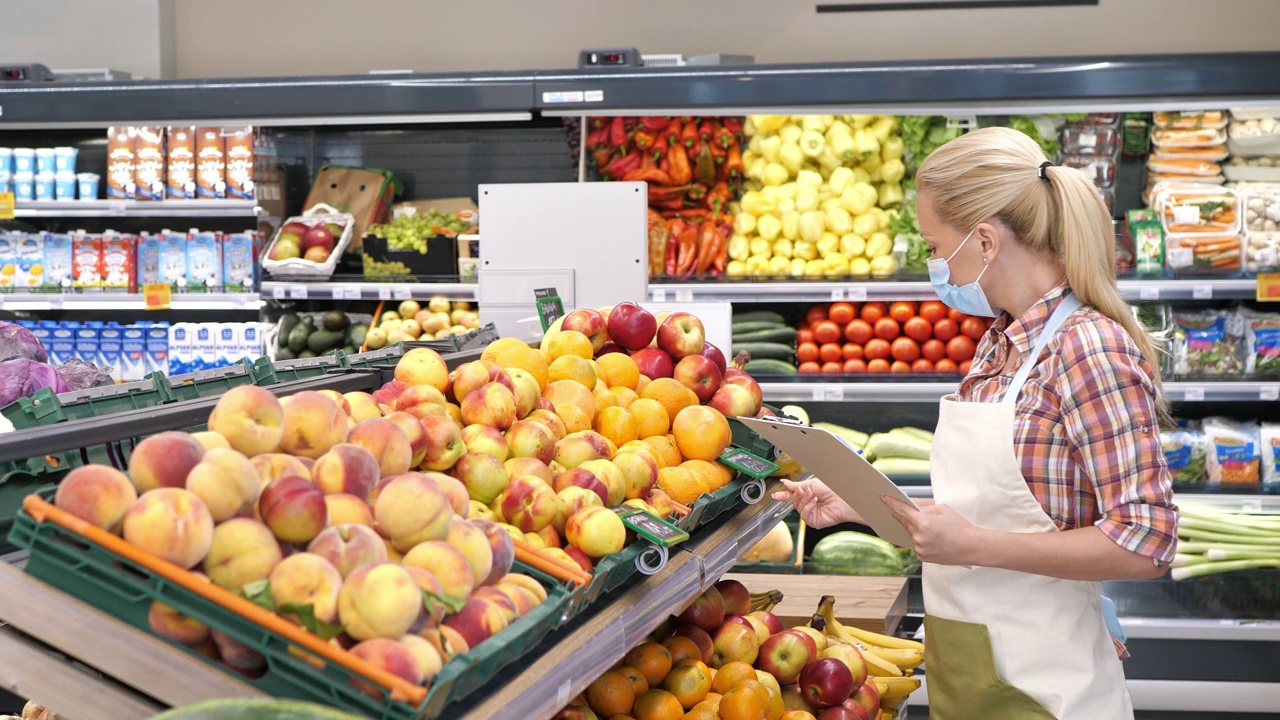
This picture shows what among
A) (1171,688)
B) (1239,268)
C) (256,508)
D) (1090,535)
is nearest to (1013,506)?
(1090,535)

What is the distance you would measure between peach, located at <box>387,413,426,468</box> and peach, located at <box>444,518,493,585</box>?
21cm

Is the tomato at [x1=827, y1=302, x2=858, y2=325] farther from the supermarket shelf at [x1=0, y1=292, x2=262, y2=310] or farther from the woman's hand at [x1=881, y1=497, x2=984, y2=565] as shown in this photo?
the woman's hand at [x1=881, y1=497, x2=984, y2=565]

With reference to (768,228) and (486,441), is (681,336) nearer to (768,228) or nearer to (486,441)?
(486,441)

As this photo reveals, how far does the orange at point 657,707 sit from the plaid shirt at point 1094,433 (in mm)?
716

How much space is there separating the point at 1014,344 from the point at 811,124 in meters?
3.34

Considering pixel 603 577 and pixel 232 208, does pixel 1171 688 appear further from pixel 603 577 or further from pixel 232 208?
pixel 232 208

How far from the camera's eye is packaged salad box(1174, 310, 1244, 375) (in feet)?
15.0

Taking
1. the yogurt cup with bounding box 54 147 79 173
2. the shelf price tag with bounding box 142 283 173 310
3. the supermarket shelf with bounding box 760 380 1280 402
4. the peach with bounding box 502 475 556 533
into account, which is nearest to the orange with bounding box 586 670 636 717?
the peach with bounding box 502 475 556 533

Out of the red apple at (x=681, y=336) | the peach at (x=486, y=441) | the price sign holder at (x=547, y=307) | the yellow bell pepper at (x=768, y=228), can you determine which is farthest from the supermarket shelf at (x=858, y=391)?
the peach at (x=486, y=441)

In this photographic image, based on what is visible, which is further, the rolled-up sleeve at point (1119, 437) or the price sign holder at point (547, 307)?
the price sign holder at point (547, 307)

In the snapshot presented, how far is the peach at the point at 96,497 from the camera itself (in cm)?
100

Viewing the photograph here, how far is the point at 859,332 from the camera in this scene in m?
4.88

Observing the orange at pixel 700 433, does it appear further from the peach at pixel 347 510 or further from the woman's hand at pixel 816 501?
the peach at pixel 347 510

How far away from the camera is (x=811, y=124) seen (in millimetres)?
5055
